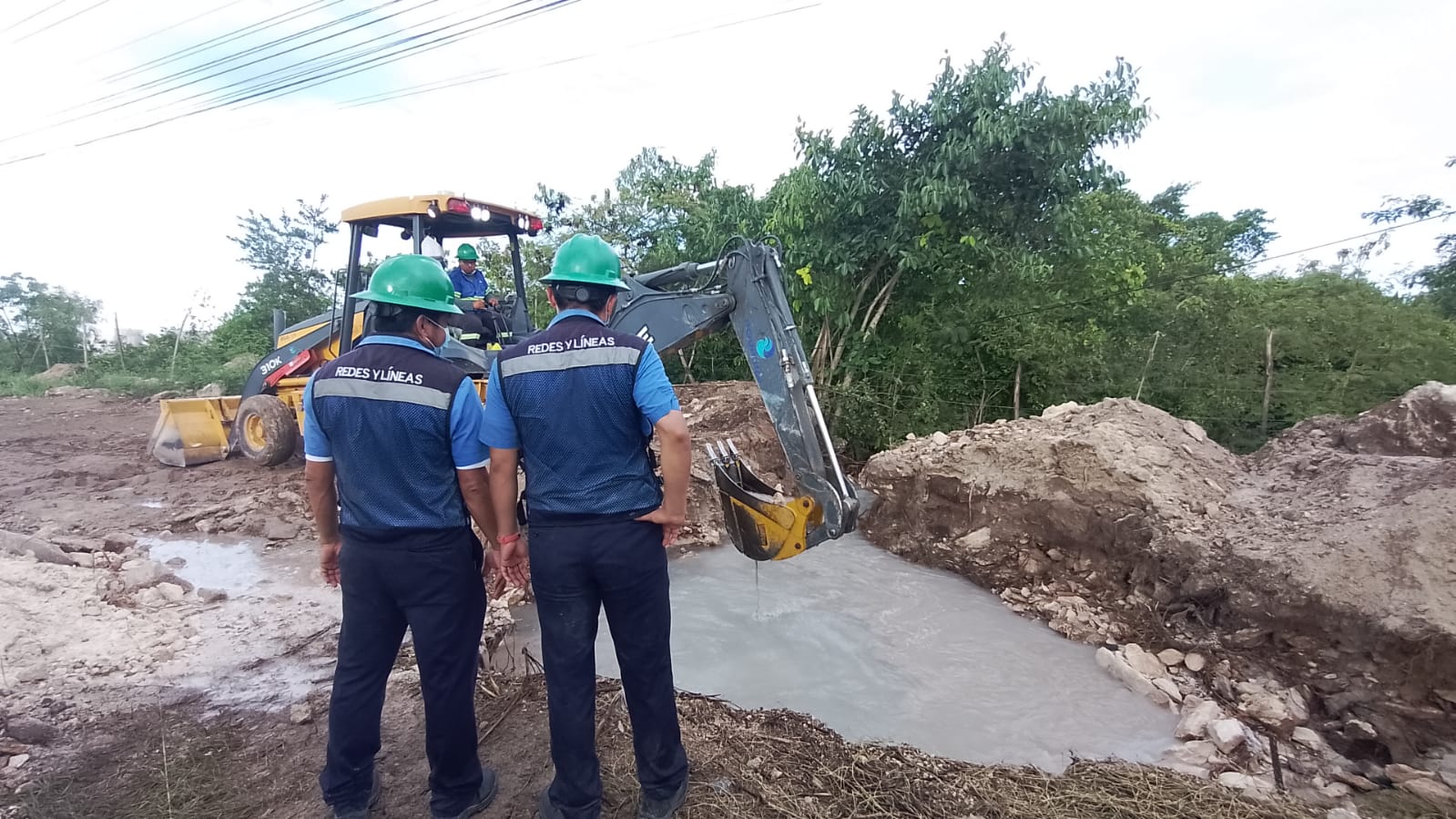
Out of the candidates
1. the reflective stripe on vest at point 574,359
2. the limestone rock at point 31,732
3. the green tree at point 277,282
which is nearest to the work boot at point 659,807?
the reflective stripe on vest at point 574,359

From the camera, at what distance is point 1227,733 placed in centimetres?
352

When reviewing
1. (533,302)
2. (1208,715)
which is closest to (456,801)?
(1208,715)

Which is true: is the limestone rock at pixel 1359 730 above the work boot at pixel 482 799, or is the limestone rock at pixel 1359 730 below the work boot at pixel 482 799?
below

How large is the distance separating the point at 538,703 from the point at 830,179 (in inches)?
269

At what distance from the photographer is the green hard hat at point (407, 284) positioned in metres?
2.46

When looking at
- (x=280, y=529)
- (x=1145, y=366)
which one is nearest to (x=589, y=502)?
(x=280, y=529)

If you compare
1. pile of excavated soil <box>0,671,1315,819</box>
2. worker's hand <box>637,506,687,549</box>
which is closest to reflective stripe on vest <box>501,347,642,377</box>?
worker's hand <box>637,506,687,549</box>

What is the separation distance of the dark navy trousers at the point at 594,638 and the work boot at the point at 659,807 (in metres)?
0.02

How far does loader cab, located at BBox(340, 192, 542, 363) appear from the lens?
648cm

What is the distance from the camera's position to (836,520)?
373cm

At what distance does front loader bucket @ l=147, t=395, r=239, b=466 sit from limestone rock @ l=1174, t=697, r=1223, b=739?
9493 millimetres

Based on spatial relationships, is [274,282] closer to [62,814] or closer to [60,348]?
[60,348]

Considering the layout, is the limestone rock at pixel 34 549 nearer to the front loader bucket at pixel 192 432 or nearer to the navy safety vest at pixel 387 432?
the front loader bucket at pixel 192 432


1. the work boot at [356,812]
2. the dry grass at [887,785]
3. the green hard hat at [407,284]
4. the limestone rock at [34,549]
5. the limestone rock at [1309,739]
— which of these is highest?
the green hard hat at [407,284]
